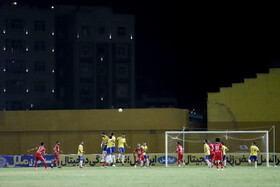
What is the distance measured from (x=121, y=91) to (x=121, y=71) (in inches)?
126

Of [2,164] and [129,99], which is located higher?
[129,99]

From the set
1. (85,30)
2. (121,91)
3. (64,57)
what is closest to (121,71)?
(121,91)

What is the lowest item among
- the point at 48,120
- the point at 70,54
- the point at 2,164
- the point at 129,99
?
the point at 2,164

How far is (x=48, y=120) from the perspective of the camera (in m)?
46.5

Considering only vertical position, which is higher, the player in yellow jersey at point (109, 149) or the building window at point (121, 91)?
the building window at point (121, 91)

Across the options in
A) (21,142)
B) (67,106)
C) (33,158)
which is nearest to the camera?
(33,158)

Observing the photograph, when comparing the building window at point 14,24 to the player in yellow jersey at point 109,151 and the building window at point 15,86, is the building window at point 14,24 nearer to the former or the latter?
the building window at point 15,86

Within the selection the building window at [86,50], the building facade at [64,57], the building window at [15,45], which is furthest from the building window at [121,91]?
the building window at [15,45]

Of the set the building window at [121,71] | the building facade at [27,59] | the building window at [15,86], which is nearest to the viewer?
the building facade at [27,59]

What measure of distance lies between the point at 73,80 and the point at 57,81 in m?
2.58

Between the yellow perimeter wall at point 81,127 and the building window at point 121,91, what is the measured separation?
4369 cm

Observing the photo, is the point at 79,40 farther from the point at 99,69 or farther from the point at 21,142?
the point at 21,142

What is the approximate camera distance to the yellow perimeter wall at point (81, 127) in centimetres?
4569

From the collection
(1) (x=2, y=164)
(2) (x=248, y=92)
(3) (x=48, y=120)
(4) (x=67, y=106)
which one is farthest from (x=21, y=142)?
(4) (x=67, y=106)
